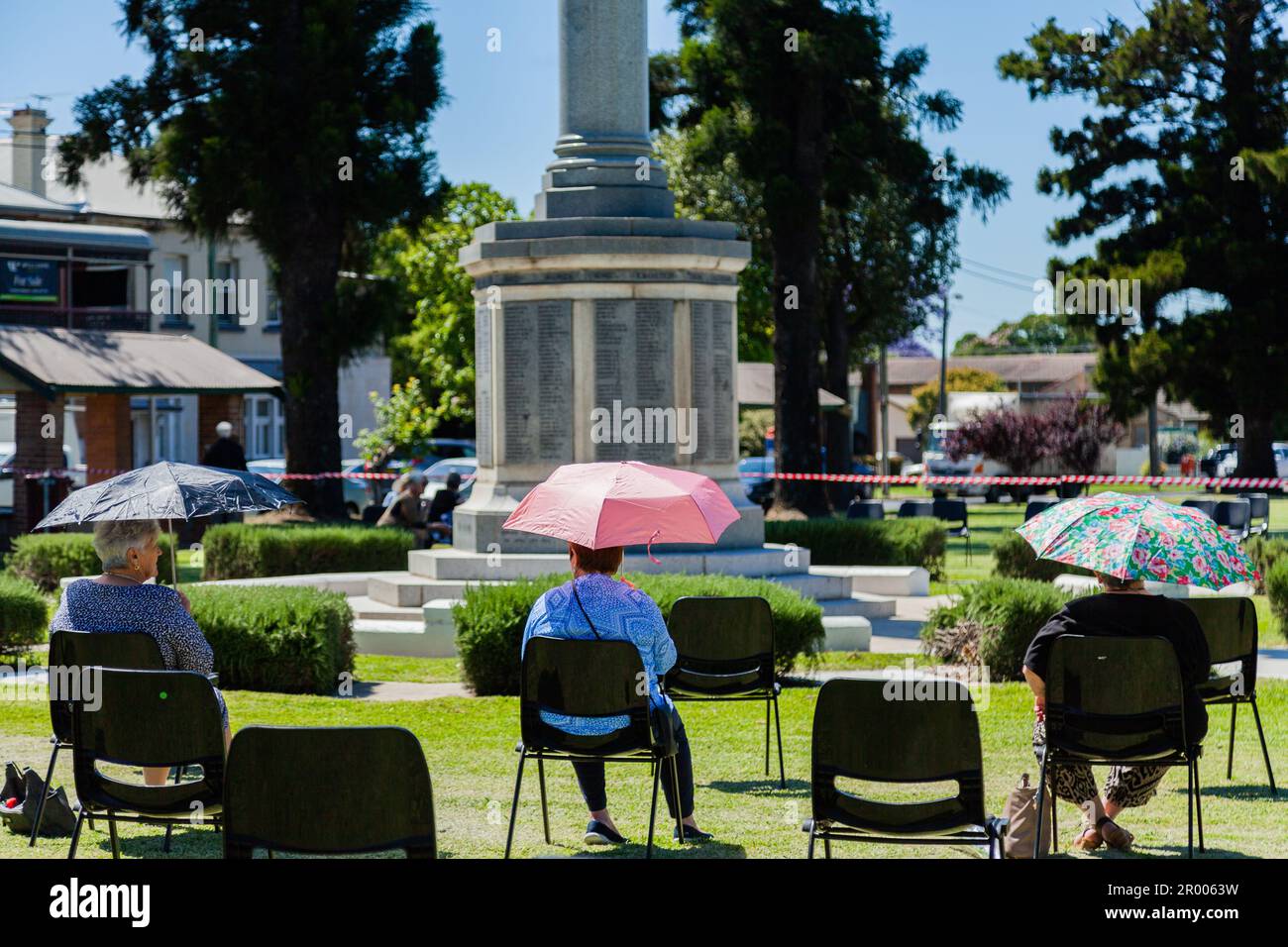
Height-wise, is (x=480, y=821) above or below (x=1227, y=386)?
below

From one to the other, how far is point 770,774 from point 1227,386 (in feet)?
103

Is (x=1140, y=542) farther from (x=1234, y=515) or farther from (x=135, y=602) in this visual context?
(x=1234, y=515)

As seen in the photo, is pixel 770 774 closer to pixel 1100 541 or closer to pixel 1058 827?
pixel 1058 827

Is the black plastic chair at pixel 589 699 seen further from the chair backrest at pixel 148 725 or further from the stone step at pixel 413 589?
the stone step at pixel 413 589

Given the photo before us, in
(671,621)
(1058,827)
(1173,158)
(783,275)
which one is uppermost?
(1173,158)

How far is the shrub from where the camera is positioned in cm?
1692

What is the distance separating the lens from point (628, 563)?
55.0ft

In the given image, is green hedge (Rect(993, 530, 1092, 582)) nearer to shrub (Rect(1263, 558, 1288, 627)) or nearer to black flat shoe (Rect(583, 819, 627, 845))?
shrub (Rect(1263, 558, 1288, 627))

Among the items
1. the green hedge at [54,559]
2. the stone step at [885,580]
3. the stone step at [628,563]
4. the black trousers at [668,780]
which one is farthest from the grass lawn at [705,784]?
the green hedge at [54,559]

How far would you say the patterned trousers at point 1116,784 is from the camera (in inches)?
332

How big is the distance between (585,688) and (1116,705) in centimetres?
227

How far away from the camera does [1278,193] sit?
3688cm
